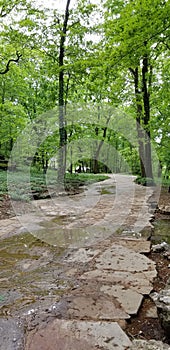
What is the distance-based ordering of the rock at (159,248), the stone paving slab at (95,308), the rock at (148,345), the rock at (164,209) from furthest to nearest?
the rock at (164,209) → the rock at (159,248) → the stone paving slab at (95,308) → the rock at (148,345)

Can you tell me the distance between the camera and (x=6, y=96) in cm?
1215

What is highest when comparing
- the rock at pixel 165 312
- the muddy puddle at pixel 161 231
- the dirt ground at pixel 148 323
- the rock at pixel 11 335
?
the rock at pixel 165 312

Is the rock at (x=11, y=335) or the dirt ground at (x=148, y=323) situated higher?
the rock at (x=11, y=335)

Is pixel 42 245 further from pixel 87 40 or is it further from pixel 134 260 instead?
pixel 87 40

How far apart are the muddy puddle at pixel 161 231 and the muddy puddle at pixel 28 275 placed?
134 centimetres

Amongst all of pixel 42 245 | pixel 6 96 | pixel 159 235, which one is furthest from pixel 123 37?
pixel 6 96

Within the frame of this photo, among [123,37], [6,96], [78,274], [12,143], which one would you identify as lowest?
[78,274]

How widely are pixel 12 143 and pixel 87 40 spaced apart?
721cm

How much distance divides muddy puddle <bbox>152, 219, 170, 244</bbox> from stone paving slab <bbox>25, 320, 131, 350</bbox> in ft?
6.45

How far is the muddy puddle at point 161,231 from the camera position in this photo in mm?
3349

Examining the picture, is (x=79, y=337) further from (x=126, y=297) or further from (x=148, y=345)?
(x=126, y=297)

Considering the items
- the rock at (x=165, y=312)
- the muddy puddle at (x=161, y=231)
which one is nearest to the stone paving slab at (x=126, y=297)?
the rock at (x=165, y=312)

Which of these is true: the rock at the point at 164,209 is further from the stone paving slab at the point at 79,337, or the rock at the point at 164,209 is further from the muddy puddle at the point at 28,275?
the stone paving slab at the point at 79,337

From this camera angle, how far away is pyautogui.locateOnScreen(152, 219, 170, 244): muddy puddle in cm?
335
